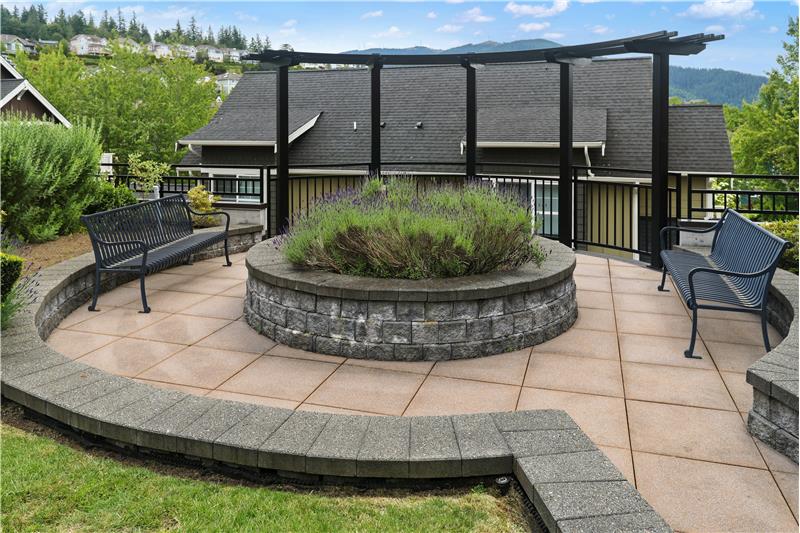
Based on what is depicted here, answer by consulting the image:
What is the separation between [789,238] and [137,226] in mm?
6884

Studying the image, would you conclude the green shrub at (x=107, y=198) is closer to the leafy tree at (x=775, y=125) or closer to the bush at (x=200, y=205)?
the bush at (x=200, y=205)

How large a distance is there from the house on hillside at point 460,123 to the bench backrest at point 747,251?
37.8 feet

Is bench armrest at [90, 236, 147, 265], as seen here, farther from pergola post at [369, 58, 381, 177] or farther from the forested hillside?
the forested hillside

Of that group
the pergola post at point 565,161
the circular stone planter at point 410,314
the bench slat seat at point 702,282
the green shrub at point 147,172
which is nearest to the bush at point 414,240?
the circular stone planter at point 410,314

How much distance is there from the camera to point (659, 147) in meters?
7.43

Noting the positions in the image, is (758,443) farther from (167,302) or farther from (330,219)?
(167,302)

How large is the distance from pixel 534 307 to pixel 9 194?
6023mm

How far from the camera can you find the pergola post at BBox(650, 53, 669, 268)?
7.29 metres

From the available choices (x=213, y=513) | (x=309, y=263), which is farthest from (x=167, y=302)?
(x=213, y=513)

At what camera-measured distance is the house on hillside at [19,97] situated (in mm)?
25391

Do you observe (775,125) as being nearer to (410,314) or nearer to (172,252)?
(172,252)

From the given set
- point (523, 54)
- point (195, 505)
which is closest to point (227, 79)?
point (523, 54)

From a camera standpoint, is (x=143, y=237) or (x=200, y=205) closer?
(x=143, y=237)

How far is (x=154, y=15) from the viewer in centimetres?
13550
